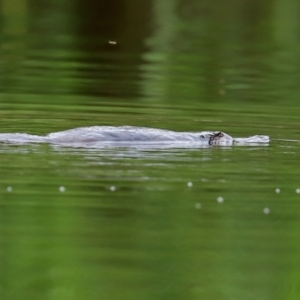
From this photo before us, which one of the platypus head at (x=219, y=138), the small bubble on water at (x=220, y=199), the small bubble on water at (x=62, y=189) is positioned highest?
the platypus head at (x=219, y=138)

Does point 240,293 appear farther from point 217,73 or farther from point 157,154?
point 217,73

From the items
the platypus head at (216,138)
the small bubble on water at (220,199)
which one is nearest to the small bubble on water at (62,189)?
the small bubble on water at (220,199)

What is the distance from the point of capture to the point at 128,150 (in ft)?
38.8

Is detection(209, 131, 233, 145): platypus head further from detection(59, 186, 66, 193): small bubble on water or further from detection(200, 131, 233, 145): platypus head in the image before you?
detection(59, 186, 66, 193): small bubble on water

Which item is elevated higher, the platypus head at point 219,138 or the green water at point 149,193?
the platypus head at point 219,138

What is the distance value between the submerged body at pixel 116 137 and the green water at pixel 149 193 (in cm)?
36

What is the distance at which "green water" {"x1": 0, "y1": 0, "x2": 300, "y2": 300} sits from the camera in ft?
24.3

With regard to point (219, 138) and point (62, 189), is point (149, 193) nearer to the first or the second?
point (62, 189)

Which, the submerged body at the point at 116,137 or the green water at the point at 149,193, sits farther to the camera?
the submerged body at the point at 116,137

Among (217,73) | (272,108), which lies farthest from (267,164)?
(217,73)

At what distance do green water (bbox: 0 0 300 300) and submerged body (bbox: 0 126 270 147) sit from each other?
36cm

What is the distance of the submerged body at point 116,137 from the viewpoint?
12.2 m

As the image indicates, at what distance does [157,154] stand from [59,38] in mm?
18329

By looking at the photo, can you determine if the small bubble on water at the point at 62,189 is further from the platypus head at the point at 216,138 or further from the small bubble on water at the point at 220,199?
the platypus head at the point at 216,138
